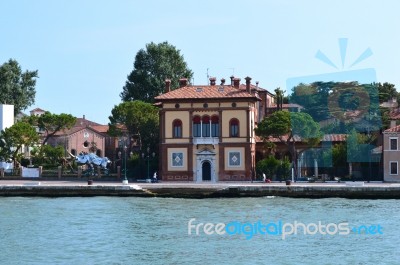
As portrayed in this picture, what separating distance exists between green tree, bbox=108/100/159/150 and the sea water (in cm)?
2598

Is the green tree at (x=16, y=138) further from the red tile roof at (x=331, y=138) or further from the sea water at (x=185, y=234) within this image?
the sea water at (x=185, y=234)

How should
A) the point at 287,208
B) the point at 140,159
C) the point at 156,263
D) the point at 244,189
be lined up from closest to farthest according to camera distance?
1. the point at 156,263
2. the point at 287,208
3. the point at 244,189
4. the point at 140,159

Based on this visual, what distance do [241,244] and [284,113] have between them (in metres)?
41.9

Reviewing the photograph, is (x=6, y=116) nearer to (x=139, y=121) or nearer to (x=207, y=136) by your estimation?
(x=139, y=121)

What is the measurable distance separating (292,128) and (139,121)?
1509cm

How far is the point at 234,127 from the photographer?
75688 millimetres

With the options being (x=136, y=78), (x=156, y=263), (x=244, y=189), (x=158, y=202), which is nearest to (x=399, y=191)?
(x=244, y=189)

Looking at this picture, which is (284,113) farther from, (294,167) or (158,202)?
(158,202)

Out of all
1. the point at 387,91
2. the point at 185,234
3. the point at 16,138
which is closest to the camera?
the point at 185,234

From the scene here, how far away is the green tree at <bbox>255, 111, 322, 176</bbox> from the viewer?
75.2 meters

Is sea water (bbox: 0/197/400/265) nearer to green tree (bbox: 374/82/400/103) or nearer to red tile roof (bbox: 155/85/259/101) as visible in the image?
red tile roof (bbox: 155/85/259/101)

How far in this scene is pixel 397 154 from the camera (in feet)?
242

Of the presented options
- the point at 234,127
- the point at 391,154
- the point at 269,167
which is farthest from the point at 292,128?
the point at 391,154

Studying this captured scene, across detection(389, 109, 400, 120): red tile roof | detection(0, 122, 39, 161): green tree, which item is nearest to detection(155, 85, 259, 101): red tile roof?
detection(389, 109, 400, 120): red tile roof
